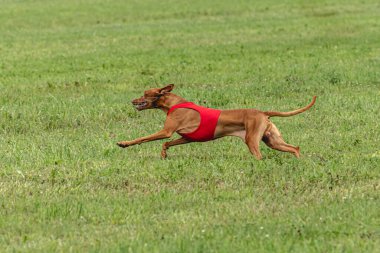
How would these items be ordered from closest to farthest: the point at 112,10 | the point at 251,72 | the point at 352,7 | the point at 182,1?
the point at 251,72, the point at 352,7, the point at 112,10, the point at 182,1

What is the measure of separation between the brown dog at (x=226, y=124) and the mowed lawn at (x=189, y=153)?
254mm

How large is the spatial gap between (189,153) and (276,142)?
3.75ft

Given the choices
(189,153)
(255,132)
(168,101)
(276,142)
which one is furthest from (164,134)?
(276,142)

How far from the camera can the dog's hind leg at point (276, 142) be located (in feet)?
35.7

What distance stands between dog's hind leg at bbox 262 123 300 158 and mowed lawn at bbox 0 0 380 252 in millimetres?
182

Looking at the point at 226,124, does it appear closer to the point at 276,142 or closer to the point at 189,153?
the point at 276,142

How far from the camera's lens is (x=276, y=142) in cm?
1091

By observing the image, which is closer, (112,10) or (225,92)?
(225,92)

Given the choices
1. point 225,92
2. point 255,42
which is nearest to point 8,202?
point 225,92

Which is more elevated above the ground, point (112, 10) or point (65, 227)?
point (65, 227)

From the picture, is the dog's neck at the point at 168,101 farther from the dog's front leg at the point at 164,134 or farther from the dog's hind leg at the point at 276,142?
the dog's hind leg at the point at 276,142

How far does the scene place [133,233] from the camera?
7559 mm

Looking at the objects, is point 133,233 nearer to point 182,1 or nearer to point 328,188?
point 328,188

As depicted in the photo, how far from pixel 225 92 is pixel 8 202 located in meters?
8.06
